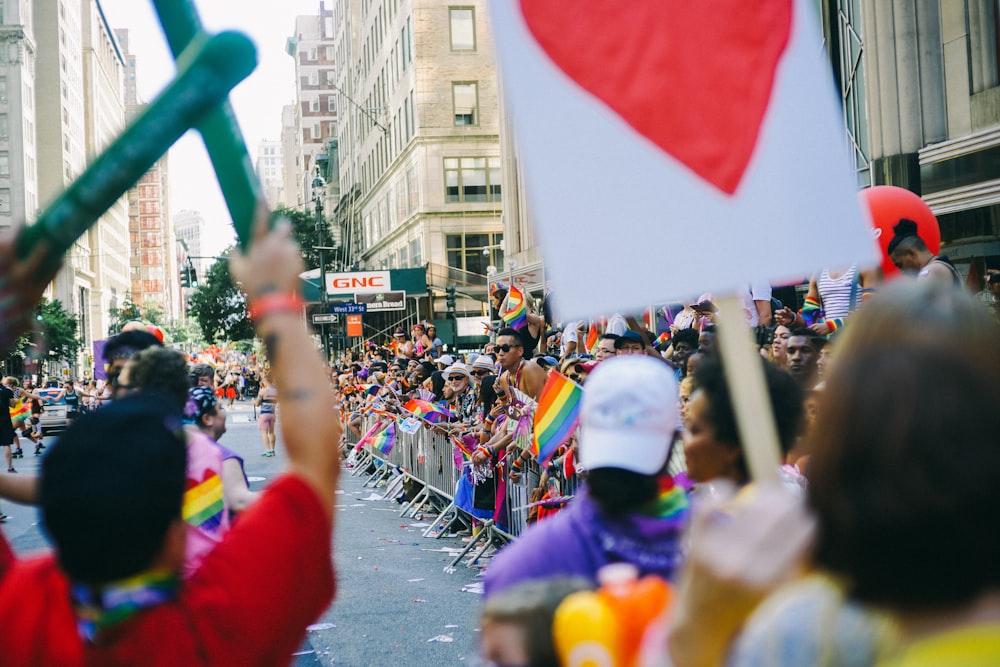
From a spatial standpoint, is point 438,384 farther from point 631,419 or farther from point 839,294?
point 631,419

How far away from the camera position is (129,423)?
6.57 ft

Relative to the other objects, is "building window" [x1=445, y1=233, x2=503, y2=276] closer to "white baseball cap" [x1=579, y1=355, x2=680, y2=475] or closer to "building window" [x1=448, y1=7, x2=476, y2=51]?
"building window" [x1=448, y1=7, x2=476, y2=51]

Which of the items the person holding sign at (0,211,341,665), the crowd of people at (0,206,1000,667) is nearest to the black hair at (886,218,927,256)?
the crowd of people at (0,206,1000,667)

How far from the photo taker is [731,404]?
2979 millimetres

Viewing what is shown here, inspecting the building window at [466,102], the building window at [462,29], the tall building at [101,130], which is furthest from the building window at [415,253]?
the tall building at [101,130]

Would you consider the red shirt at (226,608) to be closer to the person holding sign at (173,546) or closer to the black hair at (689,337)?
the person holding sign at (173,546)

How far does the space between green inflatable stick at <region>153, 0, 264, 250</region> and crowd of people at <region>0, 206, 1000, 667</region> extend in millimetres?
56

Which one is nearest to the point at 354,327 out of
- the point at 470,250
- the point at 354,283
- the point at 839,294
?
the point at 354,283

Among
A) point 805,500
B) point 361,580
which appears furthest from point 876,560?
point 361,580

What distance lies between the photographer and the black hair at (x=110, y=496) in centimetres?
190

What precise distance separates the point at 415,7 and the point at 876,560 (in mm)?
54426

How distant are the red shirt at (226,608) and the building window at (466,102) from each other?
5338cm

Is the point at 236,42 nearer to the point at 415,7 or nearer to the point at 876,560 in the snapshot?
the point at 876,560

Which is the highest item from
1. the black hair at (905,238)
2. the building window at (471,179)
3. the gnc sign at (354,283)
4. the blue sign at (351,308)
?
the building window at (471,179)
